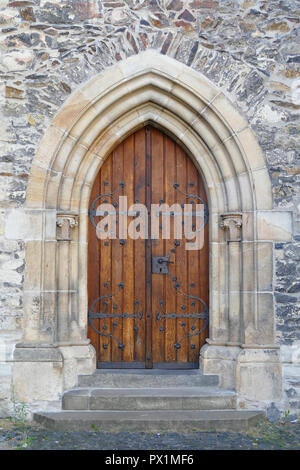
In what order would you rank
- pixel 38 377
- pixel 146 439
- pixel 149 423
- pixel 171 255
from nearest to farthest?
pixel 146 439
pixel 149 423
pixel 38 377
pixel 171 255

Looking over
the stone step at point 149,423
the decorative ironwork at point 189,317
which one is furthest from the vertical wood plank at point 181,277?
the stone step at point 149,423

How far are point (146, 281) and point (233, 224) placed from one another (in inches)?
40.8

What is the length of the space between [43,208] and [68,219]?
0.25 m

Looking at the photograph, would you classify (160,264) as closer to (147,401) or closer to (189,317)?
(189,317)

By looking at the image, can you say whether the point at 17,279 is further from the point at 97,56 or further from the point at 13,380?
the point at 97,56

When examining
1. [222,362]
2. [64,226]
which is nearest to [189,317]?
[222,362]

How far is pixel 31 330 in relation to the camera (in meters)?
4.57

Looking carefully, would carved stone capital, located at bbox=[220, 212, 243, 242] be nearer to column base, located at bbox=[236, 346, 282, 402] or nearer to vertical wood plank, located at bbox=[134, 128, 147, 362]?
vertical wood plank, located at bbox=[134, 128, 147, 362]

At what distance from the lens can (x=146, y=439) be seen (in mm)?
4098

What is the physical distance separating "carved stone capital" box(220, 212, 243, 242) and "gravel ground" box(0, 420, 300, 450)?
5.60 feet
